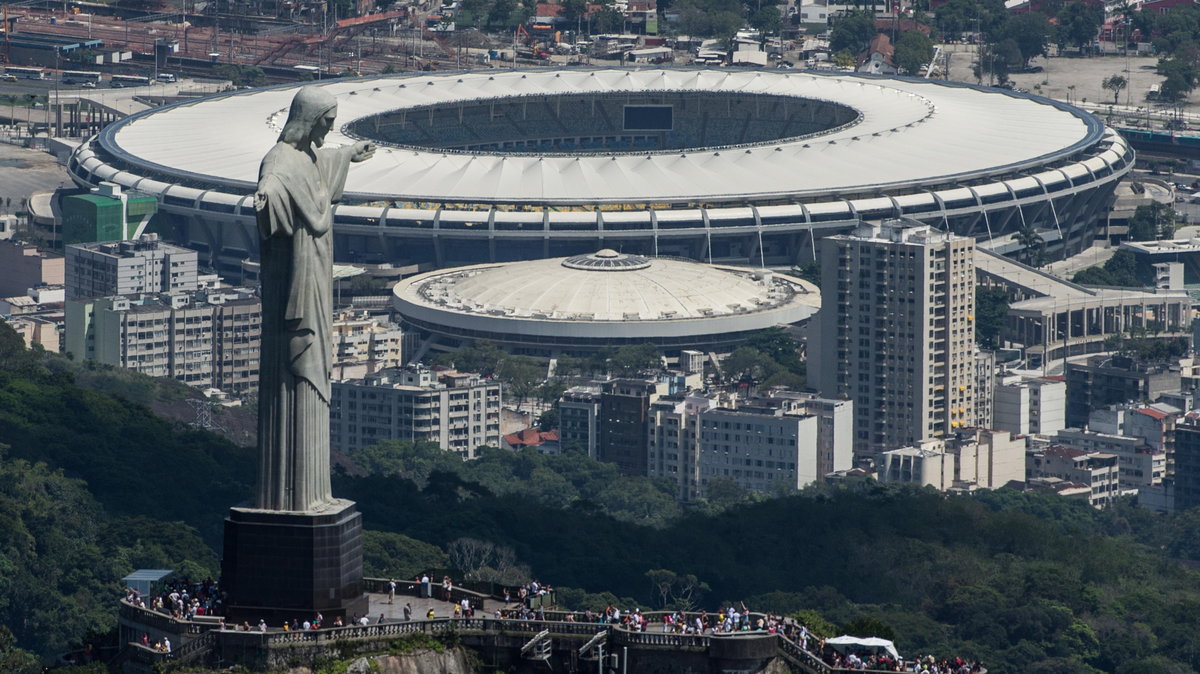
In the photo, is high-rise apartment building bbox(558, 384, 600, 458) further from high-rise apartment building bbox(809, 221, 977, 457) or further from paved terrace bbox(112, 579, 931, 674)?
paved terrace bbox(112, 579, 931, 674)

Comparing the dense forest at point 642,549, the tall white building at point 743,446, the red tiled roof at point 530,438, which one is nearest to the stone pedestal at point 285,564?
the dense forest at point 642,549

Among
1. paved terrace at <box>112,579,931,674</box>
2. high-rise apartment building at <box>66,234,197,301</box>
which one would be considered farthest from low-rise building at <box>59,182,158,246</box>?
paved terrace at <box>112,579,931,674</box>

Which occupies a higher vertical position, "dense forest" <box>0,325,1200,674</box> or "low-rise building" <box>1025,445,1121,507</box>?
"dense forest" <box>0,325,1200,674</box>

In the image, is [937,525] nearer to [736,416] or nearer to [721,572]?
[721,572]

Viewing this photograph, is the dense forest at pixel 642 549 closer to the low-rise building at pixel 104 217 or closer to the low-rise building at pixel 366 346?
the low-rise building at pixel 366 346

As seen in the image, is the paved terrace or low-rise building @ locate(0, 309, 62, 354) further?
low-rise building @ locate(0, 309, 62, 354)
